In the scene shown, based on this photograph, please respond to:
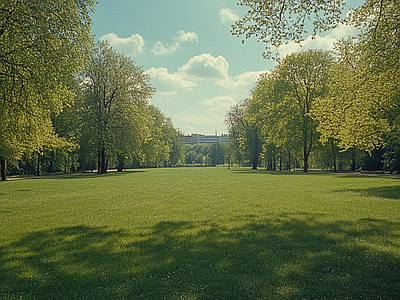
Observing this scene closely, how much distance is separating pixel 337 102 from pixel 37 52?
2425 centimetres

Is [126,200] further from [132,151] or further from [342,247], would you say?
[132,151]

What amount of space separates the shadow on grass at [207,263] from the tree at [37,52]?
39.6 ft

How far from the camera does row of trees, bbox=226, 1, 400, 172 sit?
59.4 feet

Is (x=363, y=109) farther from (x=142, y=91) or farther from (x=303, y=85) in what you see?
(x=142, y=91)

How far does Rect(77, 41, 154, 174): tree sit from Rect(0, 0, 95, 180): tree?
26.3 metres

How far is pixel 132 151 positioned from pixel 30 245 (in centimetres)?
4132

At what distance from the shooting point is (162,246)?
8.12 m

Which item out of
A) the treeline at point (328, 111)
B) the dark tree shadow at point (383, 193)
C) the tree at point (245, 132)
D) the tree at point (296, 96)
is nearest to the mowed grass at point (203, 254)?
the dark tree shadow at point (383, 193)

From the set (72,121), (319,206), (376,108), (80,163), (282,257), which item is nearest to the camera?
(282,257)

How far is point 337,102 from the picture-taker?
2711 centimetres

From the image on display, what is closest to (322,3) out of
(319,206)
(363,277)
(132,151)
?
(319,206)

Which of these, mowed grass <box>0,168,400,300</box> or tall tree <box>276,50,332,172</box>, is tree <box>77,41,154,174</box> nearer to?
tall tree <box>276,50,332,172</box>

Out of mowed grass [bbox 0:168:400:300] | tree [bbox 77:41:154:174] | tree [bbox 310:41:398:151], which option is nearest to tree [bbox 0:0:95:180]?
mowed grass [bbox 0:168:400:300]

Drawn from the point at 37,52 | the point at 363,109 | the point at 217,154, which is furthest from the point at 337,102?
the point at 217,154
